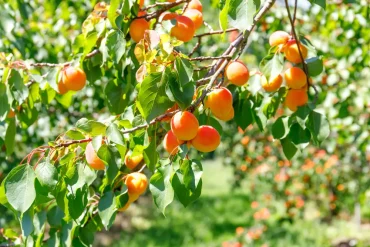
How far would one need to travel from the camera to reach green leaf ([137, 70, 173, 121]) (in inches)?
36.6

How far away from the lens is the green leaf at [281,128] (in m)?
1.23

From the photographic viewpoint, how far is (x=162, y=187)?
0.96 metres

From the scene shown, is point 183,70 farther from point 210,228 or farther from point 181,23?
point 210,228

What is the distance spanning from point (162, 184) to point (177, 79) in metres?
0.18

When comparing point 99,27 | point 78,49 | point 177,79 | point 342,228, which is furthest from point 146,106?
point 342,228

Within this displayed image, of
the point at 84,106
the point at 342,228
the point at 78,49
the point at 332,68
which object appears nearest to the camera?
the point at 78,49

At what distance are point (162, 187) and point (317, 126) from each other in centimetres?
41

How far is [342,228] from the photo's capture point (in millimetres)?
5734

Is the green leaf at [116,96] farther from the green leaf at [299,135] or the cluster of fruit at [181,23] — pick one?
the green leaf at [299,135]

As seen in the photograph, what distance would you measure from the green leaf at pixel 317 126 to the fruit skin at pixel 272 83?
96 mm

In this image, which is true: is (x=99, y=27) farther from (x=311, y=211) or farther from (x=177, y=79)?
(x=311, y=211)

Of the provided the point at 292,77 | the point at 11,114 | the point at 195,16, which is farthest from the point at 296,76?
the point at 11,114

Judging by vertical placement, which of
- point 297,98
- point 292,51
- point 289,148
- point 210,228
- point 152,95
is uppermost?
point 152,95

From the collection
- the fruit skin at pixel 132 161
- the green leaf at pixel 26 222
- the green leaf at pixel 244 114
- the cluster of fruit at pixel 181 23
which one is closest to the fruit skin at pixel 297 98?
the green leaf at pixel 244 114
